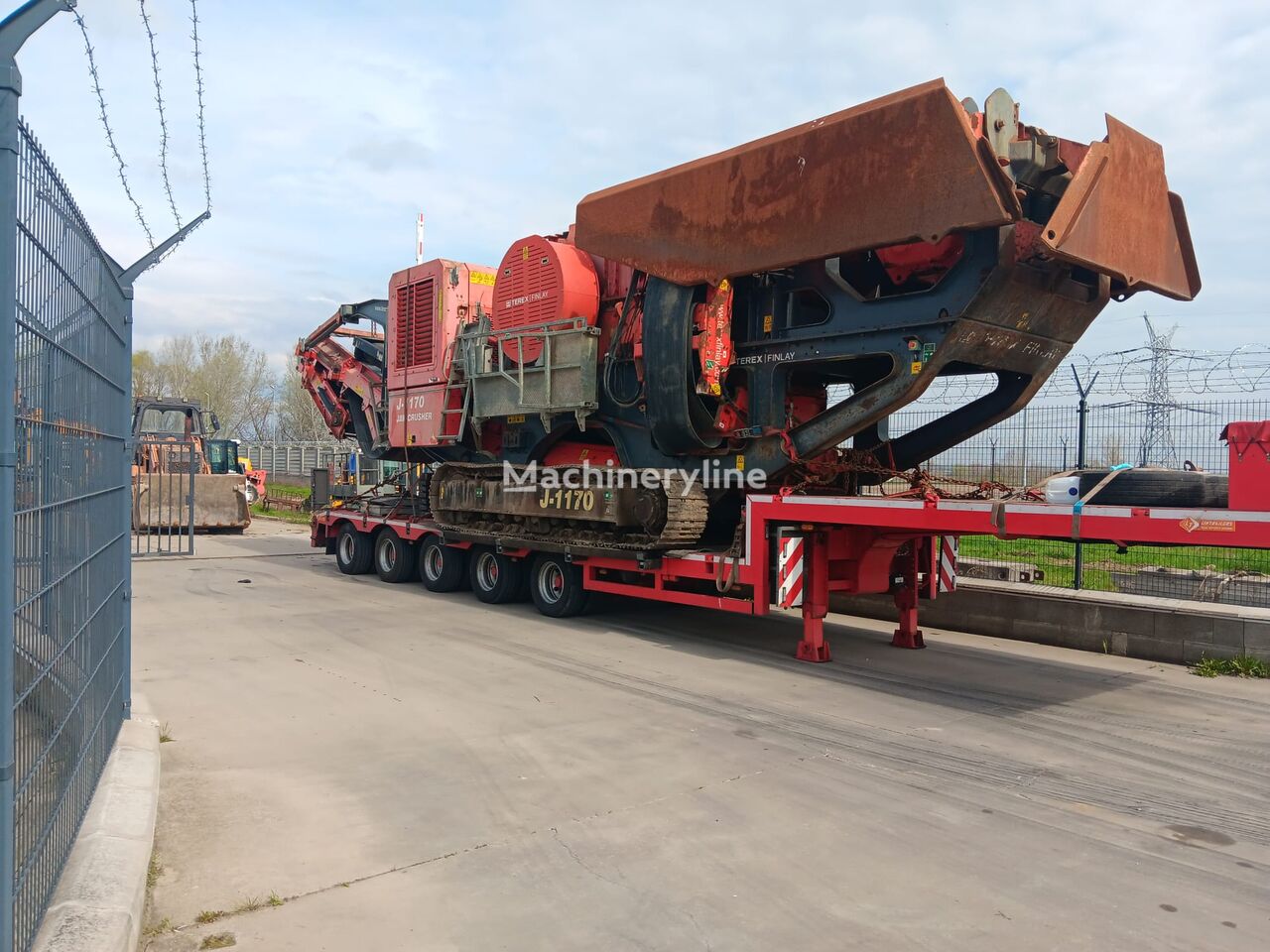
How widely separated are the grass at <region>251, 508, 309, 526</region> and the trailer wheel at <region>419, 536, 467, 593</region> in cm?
1426

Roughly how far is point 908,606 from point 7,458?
814cm

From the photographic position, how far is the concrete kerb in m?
3.07

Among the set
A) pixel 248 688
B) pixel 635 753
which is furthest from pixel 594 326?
pixel 635 753

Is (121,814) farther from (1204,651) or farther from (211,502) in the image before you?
(211,502)

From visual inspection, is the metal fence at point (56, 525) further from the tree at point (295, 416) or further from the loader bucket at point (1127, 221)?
the tree at point (295, 416)

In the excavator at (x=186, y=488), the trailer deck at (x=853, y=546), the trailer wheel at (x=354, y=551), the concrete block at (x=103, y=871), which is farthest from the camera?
the excavator at (x=186, y=488)

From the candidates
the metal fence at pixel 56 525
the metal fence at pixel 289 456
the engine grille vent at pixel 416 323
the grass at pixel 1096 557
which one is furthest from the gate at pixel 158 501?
the metal fence at pixel 289 456

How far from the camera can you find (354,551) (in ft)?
49.3

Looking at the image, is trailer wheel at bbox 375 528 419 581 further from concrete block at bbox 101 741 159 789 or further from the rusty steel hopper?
concrete block at bbox 101 741 159 789

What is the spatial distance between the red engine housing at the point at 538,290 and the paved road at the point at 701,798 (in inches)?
150

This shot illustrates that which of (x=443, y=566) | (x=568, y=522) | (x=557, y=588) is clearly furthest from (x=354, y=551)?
(x=568, y=522)

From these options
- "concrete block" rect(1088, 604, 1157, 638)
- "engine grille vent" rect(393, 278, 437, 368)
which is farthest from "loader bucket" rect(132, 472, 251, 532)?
"concrete block" rect(1088, 604, 1157, 638)

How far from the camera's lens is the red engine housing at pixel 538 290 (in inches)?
423

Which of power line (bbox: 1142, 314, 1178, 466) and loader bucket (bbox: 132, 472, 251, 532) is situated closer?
power line (bbox: 1142, 314, 1178, 466)
